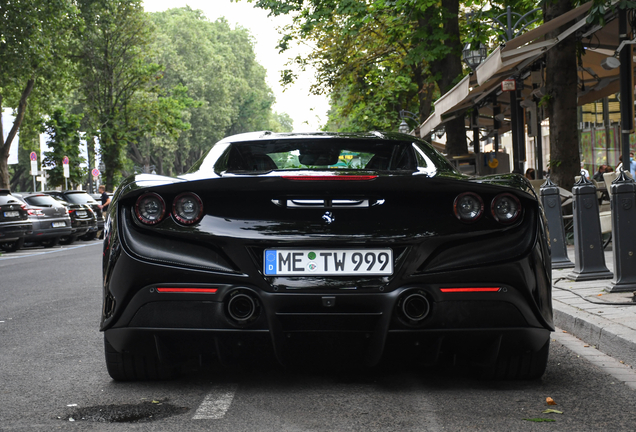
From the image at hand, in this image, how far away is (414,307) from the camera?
4016mm

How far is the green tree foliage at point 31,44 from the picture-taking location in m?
29.6

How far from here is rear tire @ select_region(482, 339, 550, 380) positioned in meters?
4.51

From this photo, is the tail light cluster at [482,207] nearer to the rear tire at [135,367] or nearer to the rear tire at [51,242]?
the rear tire at [135,367]

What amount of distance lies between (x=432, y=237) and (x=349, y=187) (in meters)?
0.44

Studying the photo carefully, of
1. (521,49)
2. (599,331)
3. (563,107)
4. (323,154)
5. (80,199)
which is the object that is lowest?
(599,331)

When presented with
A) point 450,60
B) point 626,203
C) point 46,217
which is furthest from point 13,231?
point 626,203

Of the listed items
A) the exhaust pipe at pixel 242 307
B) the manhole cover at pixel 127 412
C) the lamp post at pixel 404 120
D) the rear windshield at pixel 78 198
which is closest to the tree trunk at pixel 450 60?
the rear windshield at pixel 78 198

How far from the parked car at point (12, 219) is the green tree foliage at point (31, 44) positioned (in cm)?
923

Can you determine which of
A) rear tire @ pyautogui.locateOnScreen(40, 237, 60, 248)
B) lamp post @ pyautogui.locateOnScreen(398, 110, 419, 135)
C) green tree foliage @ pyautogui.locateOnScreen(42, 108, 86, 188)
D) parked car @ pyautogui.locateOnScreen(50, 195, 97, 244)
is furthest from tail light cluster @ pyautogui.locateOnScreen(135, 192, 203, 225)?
green tree foliage @ pyautogui.locateOnScreen(42, 108, 86, 188)

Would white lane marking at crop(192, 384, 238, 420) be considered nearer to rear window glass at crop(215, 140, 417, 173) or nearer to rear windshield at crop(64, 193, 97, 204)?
rear window glass at crop(215, 140, 417, 173)

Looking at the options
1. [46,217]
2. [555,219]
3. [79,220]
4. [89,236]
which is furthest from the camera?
[89,236]

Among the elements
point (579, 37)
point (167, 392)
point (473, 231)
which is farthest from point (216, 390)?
point (579, 37)

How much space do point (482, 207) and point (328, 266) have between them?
29.7 inches

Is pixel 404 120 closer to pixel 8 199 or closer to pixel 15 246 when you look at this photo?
pixel 15 246
